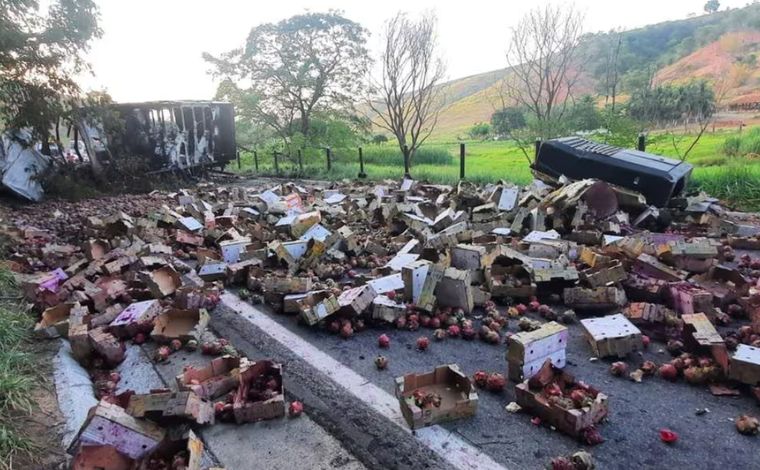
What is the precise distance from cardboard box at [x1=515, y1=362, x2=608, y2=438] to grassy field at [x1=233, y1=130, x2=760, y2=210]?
7013 mm

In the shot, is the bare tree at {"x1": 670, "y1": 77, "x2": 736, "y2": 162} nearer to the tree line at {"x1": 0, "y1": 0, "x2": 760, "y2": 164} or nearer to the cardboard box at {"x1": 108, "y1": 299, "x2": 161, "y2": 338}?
the tree line at {"x1": 0, "y1": 0, "x2": 760, "y2": 164}

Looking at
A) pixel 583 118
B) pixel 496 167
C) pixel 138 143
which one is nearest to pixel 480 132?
pixel 583 118

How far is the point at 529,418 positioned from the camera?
2436 mm

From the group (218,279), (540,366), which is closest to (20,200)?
(218,279)

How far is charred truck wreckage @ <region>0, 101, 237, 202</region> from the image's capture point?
426 inches

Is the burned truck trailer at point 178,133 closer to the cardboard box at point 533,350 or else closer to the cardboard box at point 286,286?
the cardboard box at point 286,286

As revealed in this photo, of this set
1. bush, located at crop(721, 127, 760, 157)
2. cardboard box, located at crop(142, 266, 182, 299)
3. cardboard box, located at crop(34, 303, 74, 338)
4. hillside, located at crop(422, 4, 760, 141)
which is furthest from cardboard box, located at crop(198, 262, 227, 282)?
hillside, located at crop(422, 4, 760, 141)

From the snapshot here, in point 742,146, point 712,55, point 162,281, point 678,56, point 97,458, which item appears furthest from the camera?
point 678,56

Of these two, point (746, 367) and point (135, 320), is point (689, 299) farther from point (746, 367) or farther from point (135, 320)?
point (135, 320)

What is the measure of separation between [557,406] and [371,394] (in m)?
1.06

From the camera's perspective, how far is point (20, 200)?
10.6 metres

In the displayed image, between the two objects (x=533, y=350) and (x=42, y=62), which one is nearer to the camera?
(x=533, y=350)

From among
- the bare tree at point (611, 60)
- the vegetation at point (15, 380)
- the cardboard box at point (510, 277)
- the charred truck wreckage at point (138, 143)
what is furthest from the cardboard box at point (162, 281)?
the bare tree at point (611, 60)

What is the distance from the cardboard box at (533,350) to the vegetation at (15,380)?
101 inches
